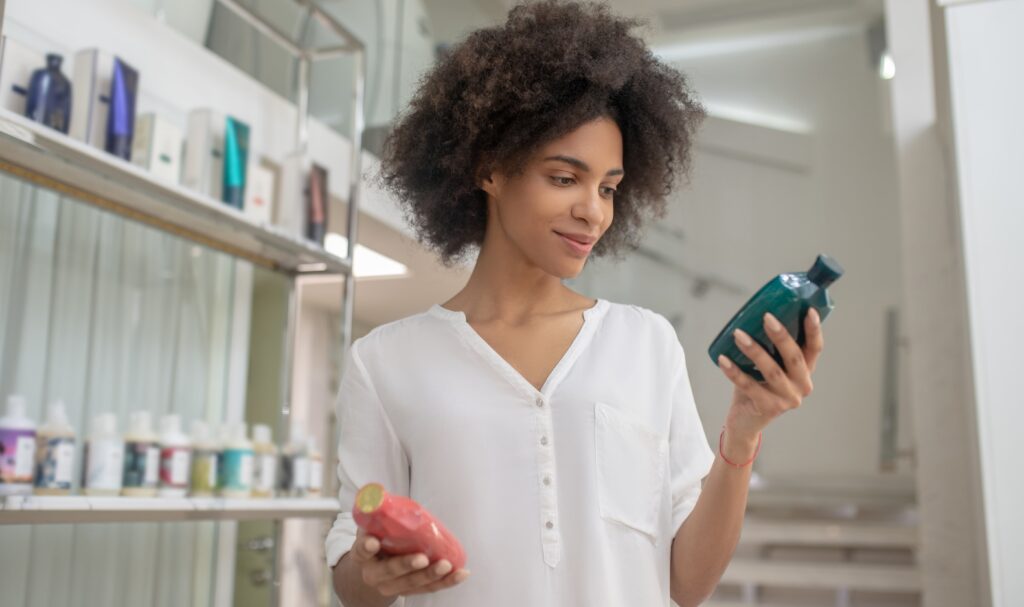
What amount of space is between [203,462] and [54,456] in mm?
435

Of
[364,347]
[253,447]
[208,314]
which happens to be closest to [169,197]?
[208,314]

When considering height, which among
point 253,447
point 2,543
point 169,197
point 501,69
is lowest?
point 2,543

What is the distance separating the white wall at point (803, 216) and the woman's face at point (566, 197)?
3546mm

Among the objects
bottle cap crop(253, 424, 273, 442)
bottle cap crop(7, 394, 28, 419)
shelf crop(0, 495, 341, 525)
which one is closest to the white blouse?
shelf crop(0, 495, 341, 525)

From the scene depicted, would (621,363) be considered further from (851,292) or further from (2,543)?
(851,292)

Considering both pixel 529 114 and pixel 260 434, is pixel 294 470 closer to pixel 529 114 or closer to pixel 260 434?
pixel 260 434

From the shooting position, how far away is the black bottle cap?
31.5 inches

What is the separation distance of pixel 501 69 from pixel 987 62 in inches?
65.9

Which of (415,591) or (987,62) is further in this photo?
(987,62)

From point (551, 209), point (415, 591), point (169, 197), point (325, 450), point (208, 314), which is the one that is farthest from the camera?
point (325, 450)

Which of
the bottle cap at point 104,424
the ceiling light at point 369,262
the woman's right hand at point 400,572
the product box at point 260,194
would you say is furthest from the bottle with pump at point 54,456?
the ceiling light at point 369,262

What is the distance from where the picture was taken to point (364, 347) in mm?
1100

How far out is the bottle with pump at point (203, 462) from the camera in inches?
84.9

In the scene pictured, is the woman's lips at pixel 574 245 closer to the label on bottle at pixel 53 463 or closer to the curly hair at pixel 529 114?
the curly hair at pixel 529 114
